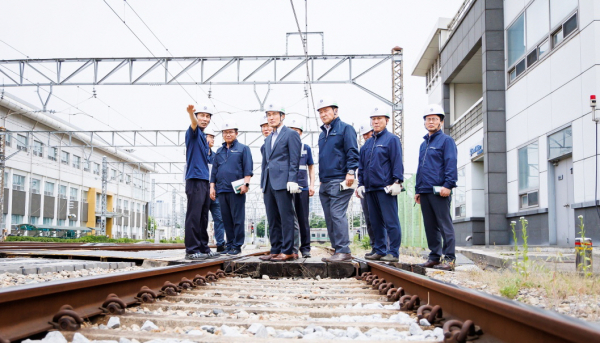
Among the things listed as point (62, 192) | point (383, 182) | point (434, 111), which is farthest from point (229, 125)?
point (62, 192)

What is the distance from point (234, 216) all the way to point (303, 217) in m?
1.19

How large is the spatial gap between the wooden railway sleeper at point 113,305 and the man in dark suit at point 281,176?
380 cm

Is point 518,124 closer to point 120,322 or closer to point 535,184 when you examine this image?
point 535,184

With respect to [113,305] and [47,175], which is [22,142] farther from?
[113,305]

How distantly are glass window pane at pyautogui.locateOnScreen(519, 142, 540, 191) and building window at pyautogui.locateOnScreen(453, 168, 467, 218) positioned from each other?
6361 mm

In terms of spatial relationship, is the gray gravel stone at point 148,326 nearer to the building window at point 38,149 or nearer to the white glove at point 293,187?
the white glove at point 293,187

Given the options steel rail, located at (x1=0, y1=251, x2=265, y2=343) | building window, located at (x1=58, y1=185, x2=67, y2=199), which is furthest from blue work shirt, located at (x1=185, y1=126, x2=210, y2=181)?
building window, located at (x1=58, y1=185, x2=67, y2=199)

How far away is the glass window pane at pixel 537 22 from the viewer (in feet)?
53.8

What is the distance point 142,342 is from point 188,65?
19.5 metres

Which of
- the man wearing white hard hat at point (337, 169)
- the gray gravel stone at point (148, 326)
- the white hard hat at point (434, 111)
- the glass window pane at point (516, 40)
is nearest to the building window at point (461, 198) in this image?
the glass window pane at point (516, 40)

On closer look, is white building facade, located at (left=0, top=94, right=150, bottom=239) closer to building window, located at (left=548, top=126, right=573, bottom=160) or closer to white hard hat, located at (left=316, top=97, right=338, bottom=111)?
building window, located at (left=548, top=126, right=573, bottom=160)

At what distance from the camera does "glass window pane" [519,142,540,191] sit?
1720 centimetres

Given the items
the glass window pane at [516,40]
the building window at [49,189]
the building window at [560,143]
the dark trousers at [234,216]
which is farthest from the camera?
the building window at [49,189]

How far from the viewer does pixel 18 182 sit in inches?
1748
